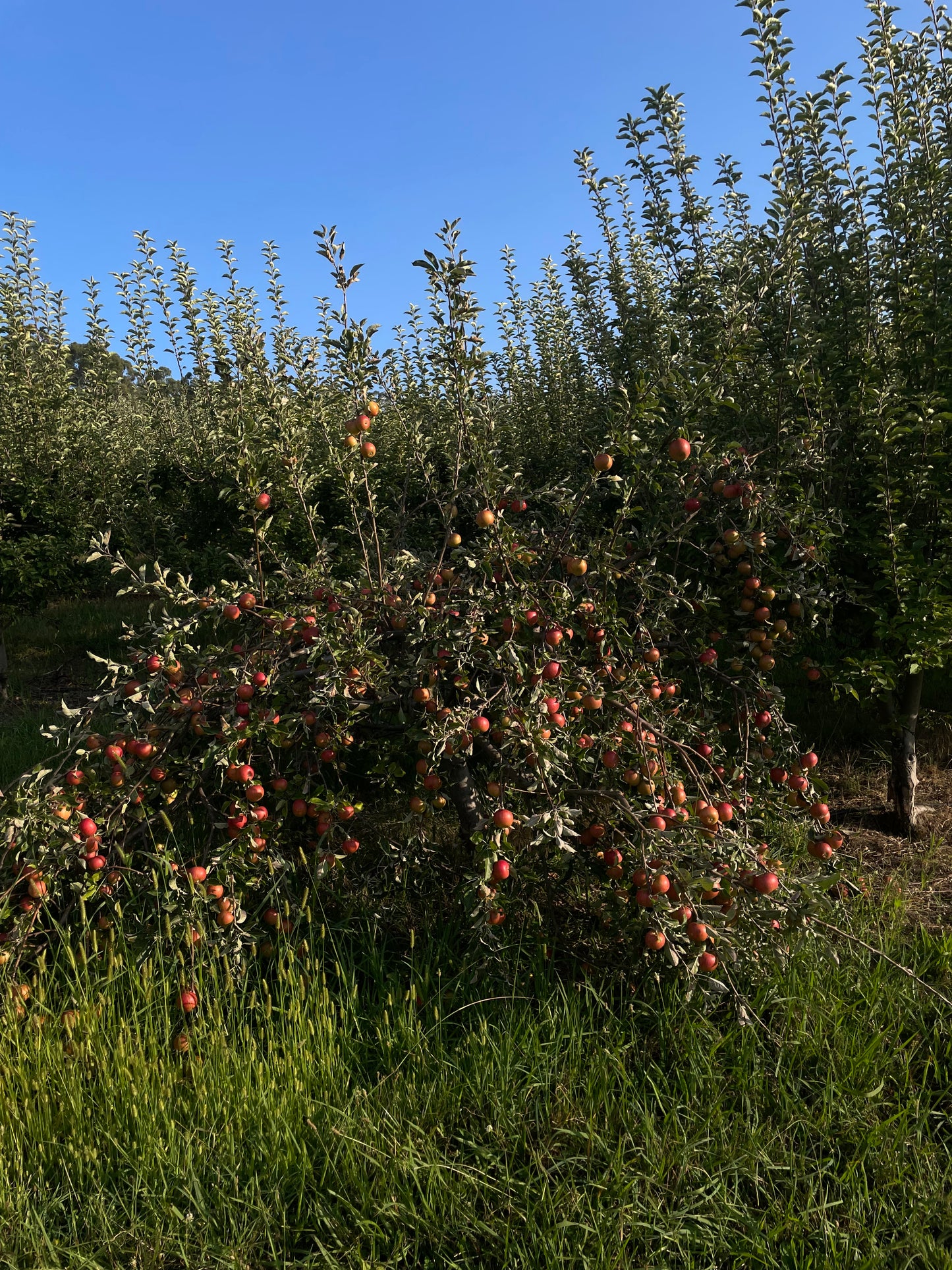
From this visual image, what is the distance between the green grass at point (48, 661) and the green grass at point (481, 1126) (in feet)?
8.68

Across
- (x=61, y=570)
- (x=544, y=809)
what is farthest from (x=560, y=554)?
(x=61, y=570)

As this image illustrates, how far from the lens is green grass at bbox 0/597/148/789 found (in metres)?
4.94

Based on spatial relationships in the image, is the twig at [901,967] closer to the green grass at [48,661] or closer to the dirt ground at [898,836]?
the dirt ground at [898,836]

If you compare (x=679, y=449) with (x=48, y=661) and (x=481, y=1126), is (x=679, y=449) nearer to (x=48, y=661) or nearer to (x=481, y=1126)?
(x=481, y=1126)

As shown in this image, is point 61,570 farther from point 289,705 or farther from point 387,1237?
point 387,1237

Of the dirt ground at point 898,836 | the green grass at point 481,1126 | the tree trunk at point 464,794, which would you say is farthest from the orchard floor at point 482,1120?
the dirt ground at point 898,836

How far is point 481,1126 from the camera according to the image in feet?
6.48

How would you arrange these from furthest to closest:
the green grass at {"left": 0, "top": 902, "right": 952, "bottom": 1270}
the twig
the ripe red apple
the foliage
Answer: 1. the ripe red apple
2. the foliage
3. the twig
4. the green grass at {"left": 0, "top": 902, "right": 952, "bottom": 1270}

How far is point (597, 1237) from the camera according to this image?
167cm

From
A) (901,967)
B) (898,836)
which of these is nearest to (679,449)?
(901,967)

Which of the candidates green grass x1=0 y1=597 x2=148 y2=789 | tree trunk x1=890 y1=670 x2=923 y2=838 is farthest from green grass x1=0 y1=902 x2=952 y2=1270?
green grass x1=0 y1=597 x2=148 y2=789

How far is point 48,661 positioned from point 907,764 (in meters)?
6.99

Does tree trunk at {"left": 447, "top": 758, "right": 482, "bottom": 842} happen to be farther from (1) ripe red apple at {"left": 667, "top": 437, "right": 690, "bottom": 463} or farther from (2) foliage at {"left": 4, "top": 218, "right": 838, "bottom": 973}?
(1) ripe red apple at {"left": 667, "top": 437, "right": 690, "bottom": 463}

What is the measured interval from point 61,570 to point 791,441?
19.2 ft
